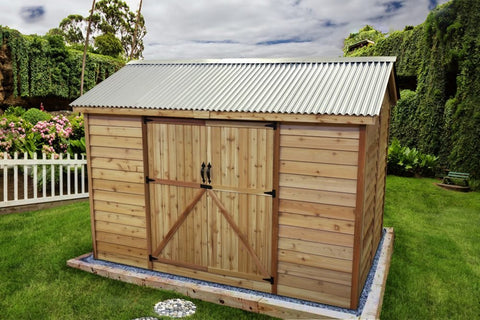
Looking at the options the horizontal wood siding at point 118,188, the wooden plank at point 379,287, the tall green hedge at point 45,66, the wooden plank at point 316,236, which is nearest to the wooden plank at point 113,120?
the horizontal wood siding at point 118,188

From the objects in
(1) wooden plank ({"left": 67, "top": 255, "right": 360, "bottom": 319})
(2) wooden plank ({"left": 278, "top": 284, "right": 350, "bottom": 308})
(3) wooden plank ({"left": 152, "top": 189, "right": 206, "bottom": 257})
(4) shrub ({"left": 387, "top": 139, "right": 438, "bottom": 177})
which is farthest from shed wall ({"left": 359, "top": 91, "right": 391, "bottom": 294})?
(4) shrub ({"left": 387, "top": 139, "right": 438, "bottom": 177})

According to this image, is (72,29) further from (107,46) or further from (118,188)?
(118,188)

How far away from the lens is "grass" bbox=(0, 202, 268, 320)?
17.4 ft

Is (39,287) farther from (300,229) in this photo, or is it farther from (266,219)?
(300,229)

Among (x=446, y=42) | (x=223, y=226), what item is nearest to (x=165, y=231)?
(x=223, y=226)

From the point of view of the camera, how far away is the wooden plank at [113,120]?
6180 millimetres

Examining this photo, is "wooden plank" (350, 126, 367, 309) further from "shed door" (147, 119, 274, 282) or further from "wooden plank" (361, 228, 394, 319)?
"shed door" (147, 119, 274, 282)

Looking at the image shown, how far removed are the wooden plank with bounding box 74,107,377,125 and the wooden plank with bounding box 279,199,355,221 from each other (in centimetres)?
109

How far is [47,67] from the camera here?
27.0 meters

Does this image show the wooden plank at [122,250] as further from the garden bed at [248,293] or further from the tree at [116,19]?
the tree at [116,19]

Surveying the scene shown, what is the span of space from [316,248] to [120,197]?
318cm

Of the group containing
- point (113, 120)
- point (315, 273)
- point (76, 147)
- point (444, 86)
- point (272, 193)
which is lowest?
point (315, 273)

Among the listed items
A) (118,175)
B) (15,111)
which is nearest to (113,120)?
(118,175)

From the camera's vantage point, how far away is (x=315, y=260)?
5.39 metres
